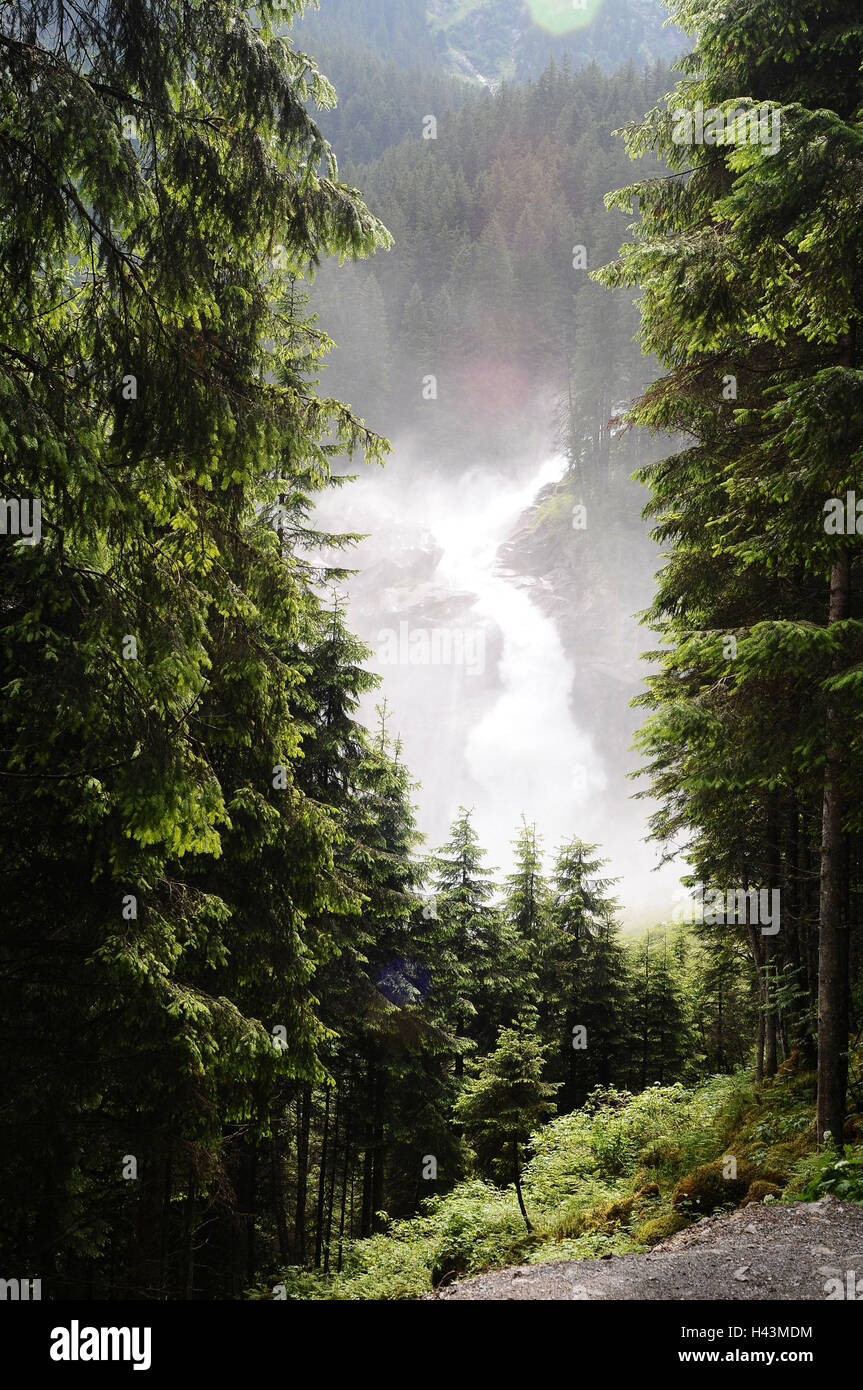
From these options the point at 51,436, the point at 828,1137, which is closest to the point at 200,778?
the point at 51,436

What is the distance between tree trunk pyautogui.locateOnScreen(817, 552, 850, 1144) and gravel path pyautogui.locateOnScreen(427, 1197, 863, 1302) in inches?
39.4

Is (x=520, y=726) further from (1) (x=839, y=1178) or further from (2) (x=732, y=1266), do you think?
(2) (x=732, y=1266)

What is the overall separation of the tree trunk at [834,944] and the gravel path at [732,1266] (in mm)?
1002

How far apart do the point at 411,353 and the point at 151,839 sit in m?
151

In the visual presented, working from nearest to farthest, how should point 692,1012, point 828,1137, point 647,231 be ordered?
1. point 828,1137
2. point 647,231
3. point 692,1012

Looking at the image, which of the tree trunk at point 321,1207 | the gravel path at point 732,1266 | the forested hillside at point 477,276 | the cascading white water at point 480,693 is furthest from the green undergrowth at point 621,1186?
the forested hillside at point 477,276

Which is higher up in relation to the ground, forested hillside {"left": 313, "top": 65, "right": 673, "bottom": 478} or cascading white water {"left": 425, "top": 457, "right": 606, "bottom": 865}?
forested hillside {"left": 313, "top": 65, "right": 673, "bottom": 478}

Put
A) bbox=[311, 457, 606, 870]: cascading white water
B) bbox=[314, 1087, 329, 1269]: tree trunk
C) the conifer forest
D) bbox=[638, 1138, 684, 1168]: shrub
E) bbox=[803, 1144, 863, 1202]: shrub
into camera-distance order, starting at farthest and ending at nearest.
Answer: bbox=[311, 457, 606, 870]: cascading white water, bbox=[314, 1087, 329, 1269]: tree trunk, bbox=[638, 1138, 684, 1168]: shrub, bbox=[803, 1144, 863, 1202]: shrub, the conifer forest

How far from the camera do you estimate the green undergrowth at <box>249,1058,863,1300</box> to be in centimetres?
634

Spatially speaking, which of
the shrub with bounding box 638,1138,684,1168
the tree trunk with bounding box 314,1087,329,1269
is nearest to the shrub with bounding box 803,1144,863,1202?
the shrub with bounding box 638,1138,684,1168

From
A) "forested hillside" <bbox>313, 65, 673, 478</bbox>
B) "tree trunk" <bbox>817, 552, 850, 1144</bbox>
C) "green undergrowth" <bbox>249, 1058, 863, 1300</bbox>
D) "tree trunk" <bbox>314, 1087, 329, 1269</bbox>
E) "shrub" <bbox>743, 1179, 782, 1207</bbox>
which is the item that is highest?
"forested hillside" <bbox>313, 65, 673, 478</bbox>

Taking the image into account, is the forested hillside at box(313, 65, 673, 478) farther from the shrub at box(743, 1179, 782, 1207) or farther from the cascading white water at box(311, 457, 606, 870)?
the shrub at box(743, 1179, 782, 1207)
